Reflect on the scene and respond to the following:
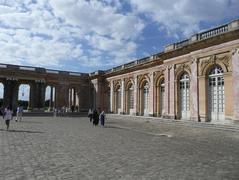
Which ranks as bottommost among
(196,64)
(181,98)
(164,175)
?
(164,175)

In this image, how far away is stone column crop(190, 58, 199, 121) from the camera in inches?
766

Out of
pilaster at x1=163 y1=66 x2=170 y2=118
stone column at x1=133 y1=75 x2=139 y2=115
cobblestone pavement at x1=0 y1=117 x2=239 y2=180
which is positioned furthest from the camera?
stone column at x1=133 y1=75 x2=139 y2=115

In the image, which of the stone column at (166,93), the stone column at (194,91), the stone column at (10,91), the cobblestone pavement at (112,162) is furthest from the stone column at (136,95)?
the cobblestone pavement at (112,162)

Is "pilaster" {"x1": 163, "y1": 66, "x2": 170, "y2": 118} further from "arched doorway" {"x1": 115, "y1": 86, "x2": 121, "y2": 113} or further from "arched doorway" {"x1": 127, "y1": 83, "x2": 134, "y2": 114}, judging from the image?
"arched doorway" {"x1": 115, "y1": 86, "x2": 121, "y2": 113}

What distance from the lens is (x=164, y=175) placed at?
530 centimetres

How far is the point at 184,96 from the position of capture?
21.4 meters

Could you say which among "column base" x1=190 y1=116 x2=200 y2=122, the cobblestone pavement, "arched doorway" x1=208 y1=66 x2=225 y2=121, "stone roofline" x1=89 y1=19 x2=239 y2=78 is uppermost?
"stone roofline" x1=89 y1=19 x2=239 y2=78

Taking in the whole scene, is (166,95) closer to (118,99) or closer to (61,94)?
(118,99)

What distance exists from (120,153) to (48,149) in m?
2.10

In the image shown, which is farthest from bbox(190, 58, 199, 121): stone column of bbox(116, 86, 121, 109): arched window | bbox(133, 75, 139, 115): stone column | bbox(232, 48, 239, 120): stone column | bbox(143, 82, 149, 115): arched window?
bbox(116, 86, 121, 109): arched window

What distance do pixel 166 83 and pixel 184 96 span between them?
7.38 ft

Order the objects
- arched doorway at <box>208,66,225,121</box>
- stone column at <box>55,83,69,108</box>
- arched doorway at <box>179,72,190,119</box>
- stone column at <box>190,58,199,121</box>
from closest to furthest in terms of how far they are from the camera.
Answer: arched doorway at <box>208,66,225,121</box> < stone column at <box>190,58,199,121</box> < arched doorway at <box>179,72,190,119</box> < stone column at <box>55,83,69,108</box>

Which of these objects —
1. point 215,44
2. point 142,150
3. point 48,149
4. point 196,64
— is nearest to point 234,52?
point 215,44

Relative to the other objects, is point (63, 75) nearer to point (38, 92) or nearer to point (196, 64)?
point (38, 92)
